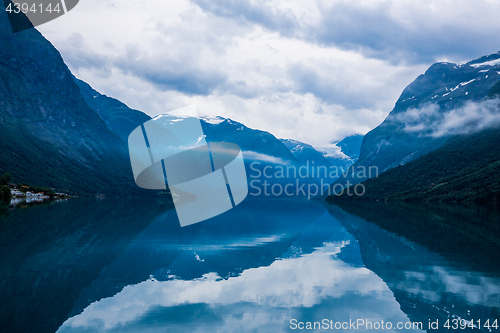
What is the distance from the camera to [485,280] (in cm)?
1694

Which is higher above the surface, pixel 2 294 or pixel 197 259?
pixel 2 294

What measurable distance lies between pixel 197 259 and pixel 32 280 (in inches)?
373

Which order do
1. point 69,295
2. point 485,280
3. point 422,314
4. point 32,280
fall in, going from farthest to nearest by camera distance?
point 485,280 → point 32,280 → point 69,295 → point 422,314

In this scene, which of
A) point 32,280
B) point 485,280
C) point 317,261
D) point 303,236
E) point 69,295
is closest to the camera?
point 69,295

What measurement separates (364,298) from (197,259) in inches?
444

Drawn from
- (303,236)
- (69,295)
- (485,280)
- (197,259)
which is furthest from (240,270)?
(303,236)

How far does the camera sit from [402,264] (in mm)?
21219

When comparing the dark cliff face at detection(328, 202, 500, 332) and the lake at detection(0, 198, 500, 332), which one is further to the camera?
the dark cliff face at detection(328, 202, 500, 332)

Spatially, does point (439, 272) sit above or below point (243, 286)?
below

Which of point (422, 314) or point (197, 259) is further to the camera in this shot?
point (197, 259)

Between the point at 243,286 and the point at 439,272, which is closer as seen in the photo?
the point at 243,286

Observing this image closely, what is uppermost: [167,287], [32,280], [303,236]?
[32,280]

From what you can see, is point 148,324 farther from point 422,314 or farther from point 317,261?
point 317,261

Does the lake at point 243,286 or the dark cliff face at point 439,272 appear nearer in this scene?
the lake at point 243,286
